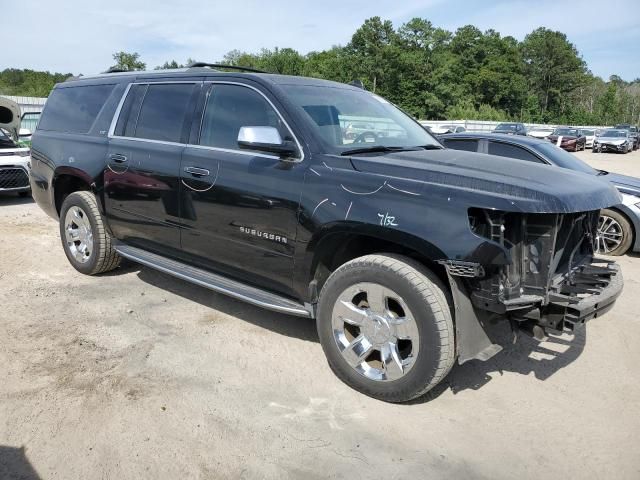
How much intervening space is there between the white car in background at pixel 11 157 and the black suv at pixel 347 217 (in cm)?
581

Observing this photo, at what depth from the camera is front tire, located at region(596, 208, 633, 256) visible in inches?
279

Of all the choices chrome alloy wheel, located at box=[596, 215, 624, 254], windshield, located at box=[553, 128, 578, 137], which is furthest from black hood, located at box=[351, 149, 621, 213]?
windshield, located at box=[553, 128, 578, 137]

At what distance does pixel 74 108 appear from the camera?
18.1ft

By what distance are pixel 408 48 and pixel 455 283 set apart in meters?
84.9

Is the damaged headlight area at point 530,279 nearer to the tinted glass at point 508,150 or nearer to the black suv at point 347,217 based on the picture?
the black suv at point 347,217

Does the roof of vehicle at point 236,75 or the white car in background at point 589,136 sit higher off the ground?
the roof of vehicle at point 236,75

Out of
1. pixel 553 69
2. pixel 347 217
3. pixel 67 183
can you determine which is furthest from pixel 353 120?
pixel 553 69

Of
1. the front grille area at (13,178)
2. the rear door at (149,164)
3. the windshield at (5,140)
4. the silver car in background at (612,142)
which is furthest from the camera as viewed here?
the silver car in background at (612,142)

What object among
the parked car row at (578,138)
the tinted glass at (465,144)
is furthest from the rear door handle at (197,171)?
the parked car row at (578,138)

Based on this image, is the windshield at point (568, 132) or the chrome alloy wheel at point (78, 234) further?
the windshield at point (568, 132)

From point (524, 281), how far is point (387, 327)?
0.82 meters

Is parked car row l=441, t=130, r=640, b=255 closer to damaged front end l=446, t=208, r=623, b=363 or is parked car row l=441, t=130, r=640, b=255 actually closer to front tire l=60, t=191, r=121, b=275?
damaged front end l=446, t=208, r=623, b=363

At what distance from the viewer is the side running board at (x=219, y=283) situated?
3699mm

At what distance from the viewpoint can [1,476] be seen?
259cm
